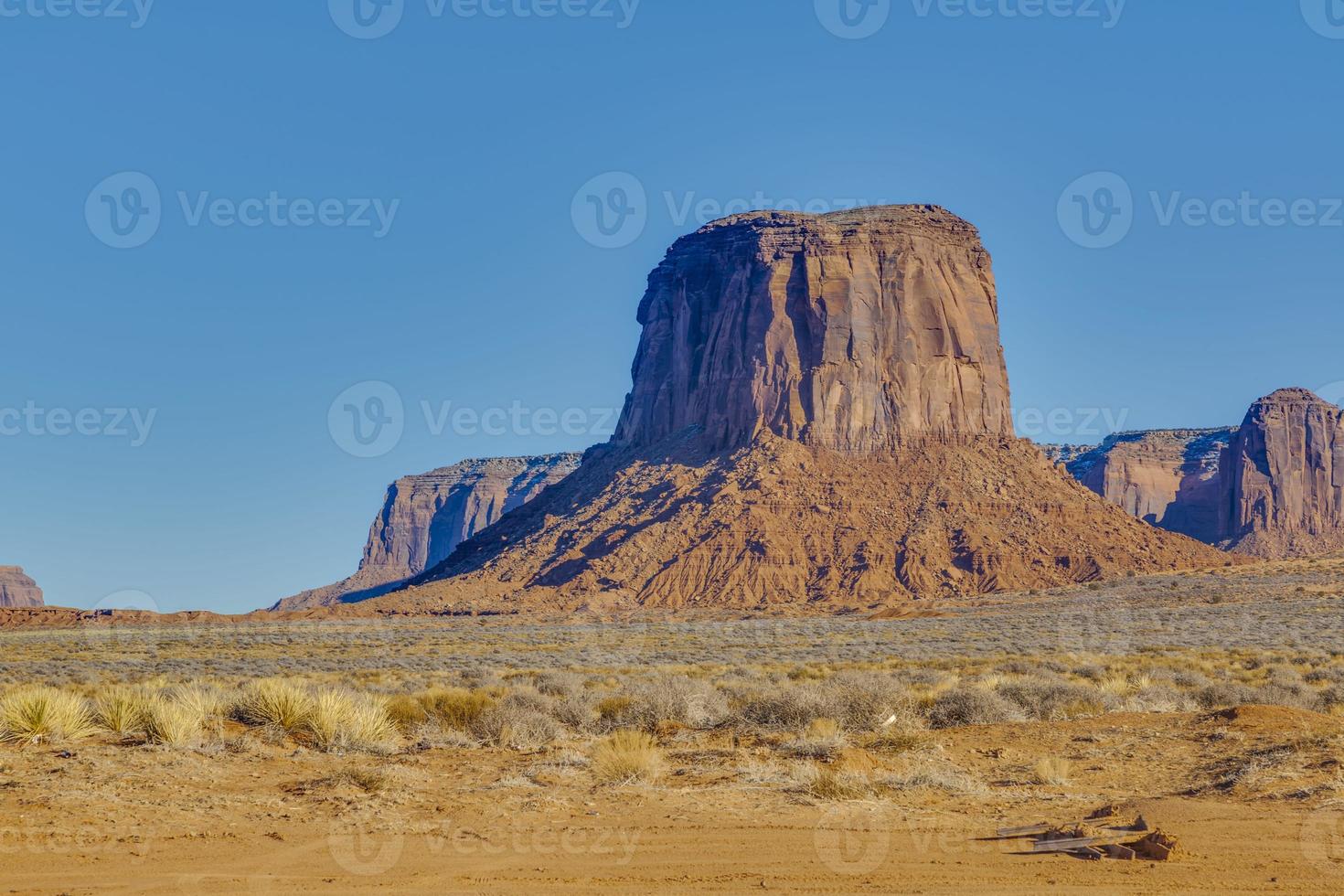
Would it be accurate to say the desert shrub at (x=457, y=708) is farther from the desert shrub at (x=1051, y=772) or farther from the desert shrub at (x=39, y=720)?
the desert shrub at (x=1051, y=772)

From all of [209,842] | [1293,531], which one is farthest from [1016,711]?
[1293,531]

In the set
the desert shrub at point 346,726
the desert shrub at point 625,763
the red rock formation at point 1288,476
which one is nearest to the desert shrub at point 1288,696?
the desert shrub at point 625,763

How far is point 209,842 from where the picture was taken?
1017 cm

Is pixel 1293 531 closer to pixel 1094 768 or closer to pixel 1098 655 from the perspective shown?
pixel 1098 655

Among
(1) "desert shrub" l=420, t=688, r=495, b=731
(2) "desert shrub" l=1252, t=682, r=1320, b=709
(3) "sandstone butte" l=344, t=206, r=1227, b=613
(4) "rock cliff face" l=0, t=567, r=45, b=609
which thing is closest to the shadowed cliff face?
(3) "sandstone butte" l=344, t=206, r=1227, b=613

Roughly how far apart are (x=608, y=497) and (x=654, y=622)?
95.0 feet

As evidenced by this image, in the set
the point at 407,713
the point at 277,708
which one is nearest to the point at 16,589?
the point at 407,713

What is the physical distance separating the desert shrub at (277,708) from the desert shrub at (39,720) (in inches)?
72.7

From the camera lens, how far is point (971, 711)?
54.8 ft

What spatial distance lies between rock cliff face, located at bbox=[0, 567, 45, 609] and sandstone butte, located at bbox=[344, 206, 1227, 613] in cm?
11935

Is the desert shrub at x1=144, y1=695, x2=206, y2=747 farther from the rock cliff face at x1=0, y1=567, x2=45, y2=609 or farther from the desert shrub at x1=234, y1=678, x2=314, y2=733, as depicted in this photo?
the rock cliff face at x1=0, y1=567, x2=45, y2=609

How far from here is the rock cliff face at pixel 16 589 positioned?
187m

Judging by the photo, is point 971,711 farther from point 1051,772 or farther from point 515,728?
point 515,728

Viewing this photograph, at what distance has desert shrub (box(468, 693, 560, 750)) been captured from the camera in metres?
15.6
